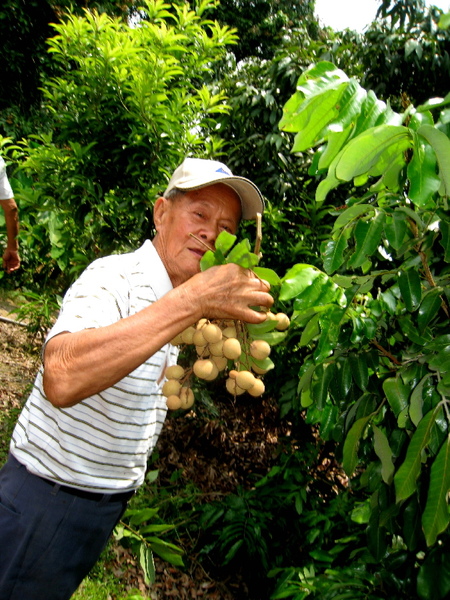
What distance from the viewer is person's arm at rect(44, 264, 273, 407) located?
104 cm

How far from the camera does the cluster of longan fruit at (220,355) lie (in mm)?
1291

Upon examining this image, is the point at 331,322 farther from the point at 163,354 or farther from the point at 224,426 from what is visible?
the point at 224,426

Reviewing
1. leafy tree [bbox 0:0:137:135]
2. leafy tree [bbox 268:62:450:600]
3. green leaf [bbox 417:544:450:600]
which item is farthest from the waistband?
leafy tree [bbox 0:0:137:135]

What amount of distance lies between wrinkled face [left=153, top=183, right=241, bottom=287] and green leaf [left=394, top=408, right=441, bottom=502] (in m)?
0.74

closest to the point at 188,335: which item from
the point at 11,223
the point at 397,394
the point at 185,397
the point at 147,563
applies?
the point at 185,397

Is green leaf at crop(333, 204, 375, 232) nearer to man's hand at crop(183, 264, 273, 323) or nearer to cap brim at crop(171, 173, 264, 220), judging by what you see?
man's hand at crop(183, 264, 273, 323)

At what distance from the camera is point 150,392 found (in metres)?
1.40

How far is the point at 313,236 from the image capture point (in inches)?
116

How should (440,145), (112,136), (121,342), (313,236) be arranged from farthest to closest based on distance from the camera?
1. (313,236)
2. (112,136)
3. (121,342)
4. (440,145)

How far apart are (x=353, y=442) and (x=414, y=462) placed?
10.4 inches

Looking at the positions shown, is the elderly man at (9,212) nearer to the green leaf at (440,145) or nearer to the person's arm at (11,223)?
the person's arm at (11,223)

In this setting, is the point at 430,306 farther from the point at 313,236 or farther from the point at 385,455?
the point at 313,236

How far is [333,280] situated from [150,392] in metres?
0.61

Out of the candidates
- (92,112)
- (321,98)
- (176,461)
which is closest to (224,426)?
(176,461)
